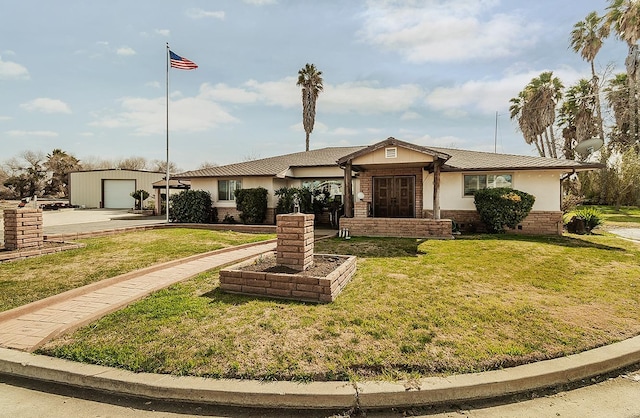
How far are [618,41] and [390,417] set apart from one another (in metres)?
34.5

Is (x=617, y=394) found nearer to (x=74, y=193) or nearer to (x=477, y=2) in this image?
(x=477, y=2)

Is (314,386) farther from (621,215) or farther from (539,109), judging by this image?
(539,109)

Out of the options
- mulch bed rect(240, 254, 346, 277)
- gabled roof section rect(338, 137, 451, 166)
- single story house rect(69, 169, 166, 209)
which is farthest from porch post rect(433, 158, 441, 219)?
single story house rect(69, 169, 166, 209)

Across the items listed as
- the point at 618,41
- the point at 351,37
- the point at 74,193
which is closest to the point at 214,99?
the point at 351,37

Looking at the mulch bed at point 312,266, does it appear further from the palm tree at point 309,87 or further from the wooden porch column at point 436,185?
the palm tree at point 309,87

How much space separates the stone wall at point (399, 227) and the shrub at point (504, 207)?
2.41 m

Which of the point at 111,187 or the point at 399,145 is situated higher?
the point at 399,145

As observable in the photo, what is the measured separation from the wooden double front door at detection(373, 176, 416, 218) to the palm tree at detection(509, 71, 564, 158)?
23160 mm

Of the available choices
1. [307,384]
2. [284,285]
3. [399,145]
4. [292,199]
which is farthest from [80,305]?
[399,145]

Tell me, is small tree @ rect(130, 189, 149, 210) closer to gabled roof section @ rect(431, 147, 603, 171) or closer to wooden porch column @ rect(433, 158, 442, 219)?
wooden porch column @ rect(433, 158, 442, 219)

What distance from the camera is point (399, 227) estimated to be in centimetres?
1170

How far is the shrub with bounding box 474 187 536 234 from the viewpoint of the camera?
12000mm

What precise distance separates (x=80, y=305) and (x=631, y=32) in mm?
33791

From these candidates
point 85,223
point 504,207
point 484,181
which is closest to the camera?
point 504,207
